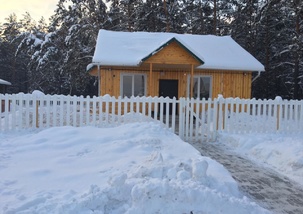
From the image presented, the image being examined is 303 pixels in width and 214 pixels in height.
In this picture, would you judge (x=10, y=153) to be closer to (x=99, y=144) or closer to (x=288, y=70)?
(x=99, y=144)

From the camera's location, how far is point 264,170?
19.1 ft

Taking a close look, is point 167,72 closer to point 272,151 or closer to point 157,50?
point 157,50

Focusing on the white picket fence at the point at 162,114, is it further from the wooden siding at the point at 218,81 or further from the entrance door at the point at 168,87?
the entrance door at the point at 168,87

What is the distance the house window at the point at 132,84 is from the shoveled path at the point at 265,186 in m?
9.06

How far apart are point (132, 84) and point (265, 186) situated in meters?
11.3

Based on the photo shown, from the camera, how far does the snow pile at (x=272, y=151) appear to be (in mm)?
5780

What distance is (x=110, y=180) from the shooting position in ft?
12.7

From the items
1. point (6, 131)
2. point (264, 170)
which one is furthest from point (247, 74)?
point (6, 131)

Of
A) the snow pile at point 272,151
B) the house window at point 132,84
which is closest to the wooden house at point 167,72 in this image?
the house window at point 132,84

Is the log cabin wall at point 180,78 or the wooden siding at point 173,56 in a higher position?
the wooden siding at point 173,56

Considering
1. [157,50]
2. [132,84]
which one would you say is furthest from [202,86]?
[157,50]

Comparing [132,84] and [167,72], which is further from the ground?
[167,72]

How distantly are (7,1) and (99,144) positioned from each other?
46.8ft

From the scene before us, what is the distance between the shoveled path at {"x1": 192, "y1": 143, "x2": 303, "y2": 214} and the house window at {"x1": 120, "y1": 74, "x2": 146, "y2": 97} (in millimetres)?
9065
